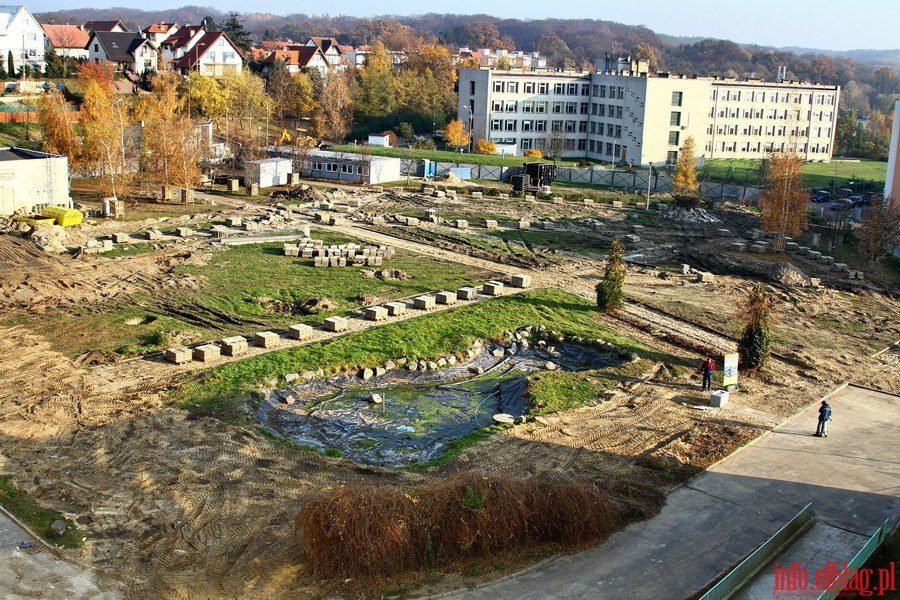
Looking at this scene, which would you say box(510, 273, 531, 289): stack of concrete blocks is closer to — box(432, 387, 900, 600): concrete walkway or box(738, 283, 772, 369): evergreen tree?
box(738, 283, 772, 369): evergreen tree

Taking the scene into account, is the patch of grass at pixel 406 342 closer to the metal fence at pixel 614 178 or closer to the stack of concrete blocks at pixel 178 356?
the stack of concrete blocks at pixel 178 356

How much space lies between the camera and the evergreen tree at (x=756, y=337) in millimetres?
27547

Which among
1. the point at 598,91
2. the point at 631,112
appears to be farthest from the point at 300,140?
the point at 598,91

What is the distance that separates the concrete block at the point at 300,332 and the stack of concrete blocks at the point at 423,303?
193 inches

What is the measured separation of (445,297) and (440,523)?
17366 mm

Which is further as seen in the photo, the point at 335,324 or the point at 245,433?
the point at 335,324

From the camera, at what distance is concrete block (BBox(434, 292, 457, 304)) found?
3300 centimetres

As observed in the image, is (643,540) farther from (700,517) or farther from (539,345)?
(539,345)

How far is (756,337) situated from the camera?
2758 centimetres

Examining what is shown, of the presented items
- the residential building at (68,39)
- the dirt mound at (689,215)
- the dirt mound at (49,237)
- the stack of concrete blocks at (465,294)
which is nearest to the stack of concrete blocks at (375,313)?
the stack of concrete blocks at (465,294)

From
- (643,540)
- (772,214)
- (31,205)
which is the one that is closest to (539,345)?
(643,540)

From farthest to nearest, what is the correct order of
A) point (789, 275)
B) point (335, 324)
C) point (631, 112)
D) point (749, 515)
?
point (631, 112)
point (789, 275)
point (335, 324)
point (749, 515)

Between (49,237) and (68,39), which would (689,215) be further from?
(68,39)

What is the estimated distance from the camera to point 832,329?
3319 centimetres
